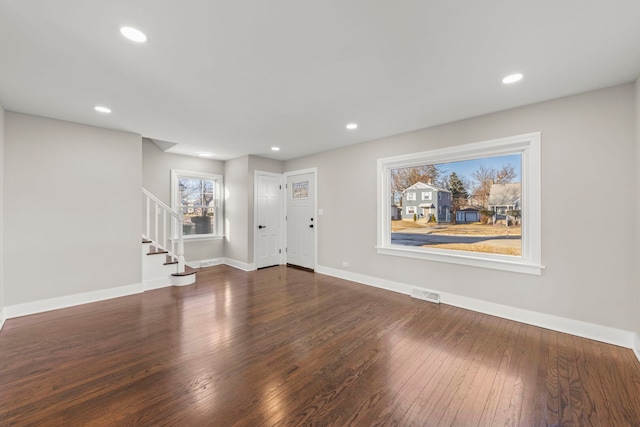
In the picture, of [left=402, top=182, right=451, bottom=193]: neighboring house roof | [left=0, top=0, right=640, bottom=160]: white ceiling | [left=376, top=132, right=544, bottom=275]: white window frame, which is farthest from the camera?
[left=402, top=182, right=451, bottom=193]: neighboring house roof

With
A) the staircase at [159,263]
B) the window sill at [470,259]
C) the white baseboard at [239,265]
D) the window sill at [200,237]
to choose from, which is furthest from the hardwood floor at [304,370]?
the window sill at [200,237]

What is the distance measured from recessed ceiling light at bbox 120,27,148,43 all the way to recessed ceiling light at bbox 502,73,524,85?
9.89 feet

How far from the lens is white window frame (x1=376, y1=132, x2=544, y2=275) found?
9.78ft

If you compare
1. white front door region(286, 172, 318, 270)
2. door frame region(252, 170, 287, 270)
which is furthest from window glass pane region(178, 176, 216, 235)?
white front door region(286, 172, 318, 270)

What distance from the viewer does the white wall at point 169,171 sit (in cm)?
512

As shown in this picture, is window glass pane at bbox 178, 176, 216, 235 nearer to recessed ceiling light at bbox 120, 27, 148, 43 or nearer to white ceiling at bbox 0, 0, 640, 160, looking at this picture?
white ceiling at bbox 0, 0, 640, 160

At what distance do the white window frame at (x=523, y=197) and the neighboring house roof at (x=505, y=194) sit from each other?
87mm

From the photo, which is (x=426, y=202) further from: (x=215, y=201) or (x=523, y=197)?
(x=215, y=201)

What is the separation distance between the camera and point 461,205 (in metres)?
3.74

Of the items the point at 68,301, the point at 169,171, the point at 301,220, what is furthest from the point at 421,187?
the point at 68,301

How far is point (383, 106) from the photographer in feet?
10.2

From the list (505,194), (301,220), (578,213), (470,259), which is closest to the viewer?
(578,213)

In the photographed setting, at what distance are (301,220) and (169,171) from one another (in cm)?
291

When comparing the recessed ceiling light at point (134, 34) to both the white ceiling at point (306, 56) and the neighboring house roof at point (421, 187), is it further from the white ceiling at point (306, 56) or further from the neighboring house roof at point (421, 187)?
the neighboring house roof at point (421, 187)
